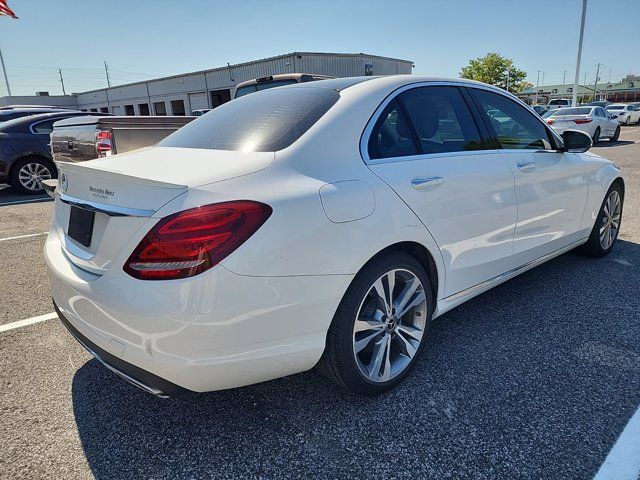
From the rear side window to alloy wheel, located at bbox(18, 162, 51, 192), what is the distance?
7594mm

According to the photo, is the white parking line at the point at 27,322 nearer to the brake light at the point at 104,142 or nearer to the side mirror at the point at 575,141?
the brake light at the point at 104,142

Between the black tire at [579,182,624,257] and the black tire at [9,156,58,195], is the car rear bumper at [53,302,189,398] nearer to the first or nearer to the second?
the black tire at [579,182,624,257]

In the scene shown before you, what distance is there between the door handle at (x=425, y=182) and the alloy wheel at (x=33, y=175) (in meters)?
8.79

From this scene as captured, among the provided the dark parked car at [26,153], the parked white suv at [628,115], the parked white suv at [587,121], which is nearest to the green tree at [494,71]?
the parked white suv at [628,115]

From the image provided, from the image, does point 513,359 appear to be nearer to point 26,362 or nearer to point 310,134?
point 310,134

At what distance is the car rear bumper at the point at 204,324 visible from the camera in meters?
1.67

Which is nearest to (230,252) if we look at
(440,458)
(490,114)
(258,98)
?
(440,458)

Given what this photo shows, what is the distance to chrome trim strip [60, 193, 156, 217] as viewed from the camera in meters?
1.75

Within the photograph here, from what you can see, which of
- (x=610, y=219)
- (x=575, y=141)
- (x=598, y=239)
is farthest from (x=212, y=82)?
(x=575, y=141)

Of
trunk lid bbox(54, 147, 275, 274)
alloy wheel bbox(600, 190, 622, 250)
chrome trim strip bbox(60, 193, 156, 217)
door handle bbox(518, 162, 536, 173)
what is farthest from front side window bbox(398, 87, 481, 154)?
alloy wheel bbox(600, 190, 622, 250)

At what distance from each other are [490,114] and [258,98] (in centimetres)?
159

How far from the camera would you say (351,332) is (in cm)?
208

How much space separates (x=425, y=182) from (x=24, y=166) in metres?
9.07

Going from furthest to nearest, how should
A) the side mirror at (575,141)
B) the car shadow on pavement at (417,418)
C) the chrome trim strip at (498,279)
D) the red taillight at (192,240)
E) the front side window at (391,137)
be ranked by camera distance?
the side mirror at (575,141), the chrome trim strip at (498,279), the front side window at (391,137), the car shadow on pavement at (417,418), the red taillight at (192,240)
